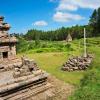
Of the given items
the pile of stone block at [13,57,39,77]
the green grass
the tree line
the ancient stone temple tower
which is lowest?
the green grass

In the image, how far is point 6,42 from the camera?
13.7 metres

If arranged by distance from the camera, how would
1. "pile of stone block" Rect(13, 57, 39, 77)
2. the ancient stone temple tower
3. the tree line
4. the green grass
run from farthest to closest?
the tree line < the green grass < the ancient stone temple tower < "pile of stone block" Rect(13, 57, 39, 77)

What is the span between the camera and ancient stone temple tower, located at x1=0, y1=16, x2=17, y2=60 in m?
13.6

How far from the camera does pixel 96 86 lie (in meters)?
13.7

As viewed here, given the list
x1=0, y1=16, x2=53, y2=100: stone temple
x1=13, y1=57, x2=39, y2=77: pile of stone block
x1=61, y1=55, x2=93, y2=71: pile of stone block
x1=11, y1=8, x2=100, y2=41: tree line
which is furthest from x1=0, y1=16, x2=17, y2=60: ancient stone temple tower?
x1=11, y1=8, x2=100, y2=41: tree line

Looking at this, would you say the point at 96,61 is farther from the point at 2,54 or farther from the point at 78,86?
the point at 2,54

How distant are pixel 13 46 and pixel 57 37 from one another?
78654mm

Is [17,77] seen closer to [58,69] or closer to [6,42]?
[6,42]

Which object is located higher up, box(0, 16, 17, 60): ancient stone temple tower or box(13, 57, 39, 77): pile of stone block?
box(0, 16, 17, 60): ancient stone temple tower

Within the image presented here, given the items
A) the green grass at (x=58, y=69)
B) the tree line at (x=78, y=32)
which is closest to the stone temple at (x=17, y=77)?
the green grass at (x=58, y=69)

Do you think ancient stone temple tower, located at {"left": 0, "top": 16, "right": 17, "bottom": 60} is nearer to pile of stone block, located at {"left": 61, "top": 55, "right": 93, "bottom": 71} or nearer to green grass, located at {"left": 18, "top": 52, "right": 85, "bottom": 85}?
green grass, located at {"left": 18, "top": 52, "right": 85, "bottom": 85}

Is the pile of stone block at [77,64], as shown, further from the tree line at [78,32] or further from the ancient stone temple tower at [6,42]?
the tree line at [78,32]

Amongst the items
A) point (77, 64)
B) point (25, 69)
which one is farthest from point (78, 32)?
point (25, 69)

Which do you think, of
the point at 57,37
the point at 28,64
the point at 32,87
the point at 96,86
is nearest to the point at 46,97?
the point at 32,87
